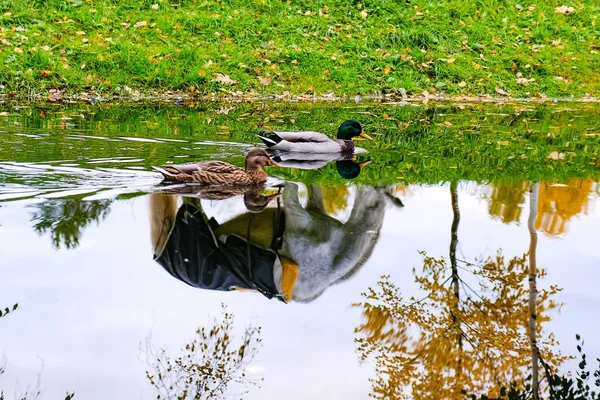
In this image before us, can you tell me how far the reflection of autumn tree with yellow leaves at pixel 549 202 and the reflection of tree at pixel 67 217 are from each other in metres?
3.58

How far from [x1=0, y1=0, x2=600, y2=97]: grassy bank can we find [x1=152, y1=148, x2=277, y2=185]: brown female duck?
7686mm

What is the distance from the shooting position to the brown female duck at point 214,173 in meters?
8.84

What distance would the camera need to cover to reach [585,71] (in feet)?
61.9

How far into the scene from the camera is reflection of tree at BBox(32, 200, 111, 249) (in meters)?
6.95

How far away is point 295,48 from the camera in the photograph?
1789 cm

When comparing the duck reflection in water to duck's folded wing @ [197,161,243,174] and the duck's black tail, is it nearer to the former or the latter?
duck's folded wing @ [197,161,243,174]

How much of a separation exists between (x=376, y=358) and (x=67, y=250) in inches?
109

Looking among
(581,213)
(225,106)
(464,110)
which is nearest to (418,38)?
(464,110)

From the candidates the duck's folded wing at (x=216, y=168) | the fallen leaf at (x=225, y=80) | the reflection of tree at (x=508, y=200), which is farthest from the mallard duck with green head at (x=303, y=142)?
the fallen leaf at (x=225, y=80)

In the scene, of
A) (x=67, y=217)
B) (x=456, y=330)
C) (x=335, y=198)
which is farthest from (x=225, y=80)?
(x=456, y=330)

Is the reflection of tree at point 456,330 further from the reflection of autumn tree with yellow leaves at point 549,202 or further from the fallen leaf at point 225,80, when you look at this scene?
the fallen leaf at point 225,80

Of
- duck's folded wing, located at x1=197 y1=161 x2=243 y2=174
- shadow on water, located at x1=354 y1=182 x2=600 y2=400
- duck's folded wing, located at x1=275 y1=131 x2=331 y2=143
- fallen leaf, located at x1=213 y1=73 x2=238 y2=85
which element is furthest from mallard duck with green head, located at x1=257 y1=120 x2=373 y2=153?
fallen leaf, located at x1=213 y1=73 x2=238 y2=85

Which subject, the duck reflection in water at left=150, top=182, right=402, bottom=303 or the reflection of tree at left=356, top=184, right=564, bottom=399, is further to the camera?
the duck reflection in water at left=150, top=182, right=402, bottom=303

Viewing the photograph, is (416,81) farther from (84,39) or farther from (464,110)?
(84,39)
